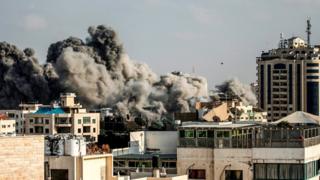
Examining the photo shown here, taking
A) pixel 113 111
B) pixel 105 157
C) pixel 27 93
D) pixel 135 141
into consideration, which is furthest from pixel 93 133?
pixel 105 157

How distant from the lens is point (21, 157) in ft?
75.6

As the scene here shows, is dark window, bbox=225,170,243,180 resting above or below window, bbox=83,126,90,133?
below

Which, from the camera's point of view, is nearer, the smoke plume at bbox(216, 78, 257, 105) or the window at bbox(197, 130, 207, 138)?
the window at bbox(197, 130, 207, 138)

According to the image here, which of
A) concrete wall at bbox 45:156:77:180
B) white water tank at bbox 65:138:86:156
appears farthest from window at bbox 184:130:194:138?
concrete wall at bbox 45:156:77:180

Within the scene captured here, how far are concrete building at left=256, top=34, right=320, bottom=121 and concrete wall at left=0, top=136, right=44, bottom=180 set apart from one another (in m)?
120

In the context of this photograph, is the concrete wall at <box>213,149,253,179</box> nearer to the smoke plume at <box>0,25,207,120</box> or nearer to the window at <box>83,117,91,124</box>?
the window at <box>83,117,91,124</box>

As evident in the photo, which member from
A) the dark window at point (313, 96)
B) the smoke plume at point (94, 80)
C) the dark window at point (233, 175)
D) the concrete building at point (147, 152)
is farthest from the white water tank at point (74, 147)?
the dark window at point (313, 96)

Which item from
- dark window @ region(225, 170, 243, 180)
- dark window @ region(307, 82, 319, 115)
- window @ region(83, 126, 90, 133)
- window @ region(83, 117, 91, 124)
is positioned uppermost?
dark window @ region(307, 82, 319, 115)

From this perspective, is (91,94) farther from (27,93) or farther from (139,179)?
(139,179)

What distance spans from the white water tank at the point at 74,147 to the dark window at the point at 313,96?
11707cm

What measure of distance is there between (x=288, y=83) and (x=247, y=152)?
10838 centimetres

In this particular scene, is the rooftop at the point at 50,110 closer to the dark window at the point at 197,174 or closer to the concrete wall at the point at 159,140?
the concrete wall at the point at 159,140

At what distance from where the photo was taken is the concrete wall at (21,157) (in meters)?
22.8

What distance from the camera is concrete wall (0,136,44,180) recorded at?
22828mm
